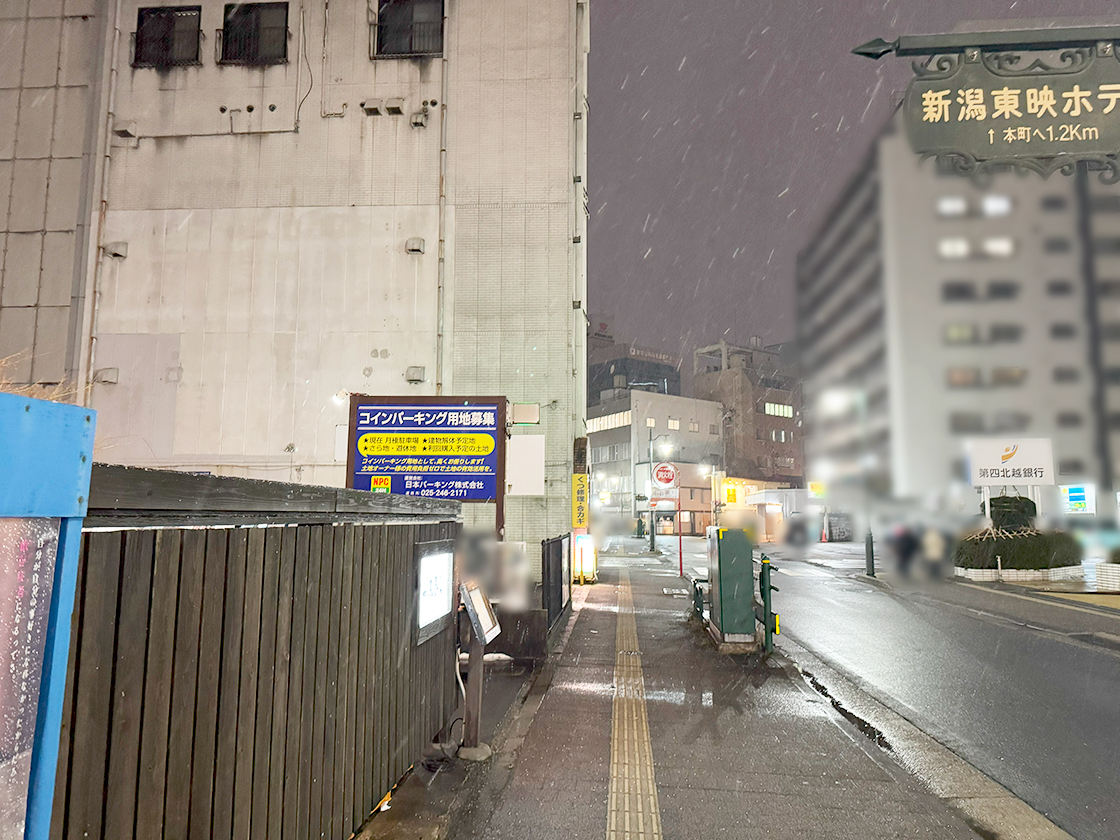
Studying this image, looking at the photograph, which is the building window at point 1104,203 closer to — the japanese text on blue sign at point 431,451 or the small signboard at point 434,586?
the japanese text on blue sign at point 431,451

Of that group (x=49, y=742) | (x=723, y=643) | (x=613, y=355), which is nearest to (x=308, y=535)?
(x=49, y=742)

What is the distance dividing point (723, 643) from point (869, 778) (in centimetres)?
424

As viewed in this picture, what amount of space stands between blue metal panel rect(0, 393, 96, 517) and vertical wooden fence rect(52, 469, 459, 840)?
17 centimetres

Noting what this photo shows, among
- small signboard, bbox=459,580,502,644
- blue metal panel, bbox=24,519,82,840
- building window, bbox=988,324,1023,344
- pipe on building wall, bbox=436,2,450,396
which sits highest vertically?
building window, bbox=988,324,1023,344

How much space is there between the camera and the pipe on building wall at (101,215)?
1672cm

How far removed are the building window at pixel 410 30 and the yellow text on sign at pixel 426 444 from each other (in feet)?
41.4

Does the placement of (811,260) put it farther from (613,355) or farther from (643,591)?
(643,591)

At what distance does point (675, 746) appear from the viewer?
5.46 metres

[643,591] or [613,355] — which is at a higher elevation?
[613,355]

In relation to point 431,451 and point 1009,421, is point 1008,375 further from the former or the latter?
point 431,451

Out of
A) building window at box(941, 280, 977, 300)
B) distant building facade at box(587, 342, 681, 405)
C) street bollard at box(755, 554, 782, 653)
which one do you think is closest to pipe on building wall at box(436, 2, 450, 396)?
street bollard at box(755, 554, 782, 653)

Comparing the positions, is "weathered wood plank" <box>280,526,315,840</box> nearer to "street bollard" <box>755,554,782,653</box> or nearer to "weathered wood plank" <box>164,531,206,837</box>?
"weathered wood plank" <box>164,531,206,837</box>

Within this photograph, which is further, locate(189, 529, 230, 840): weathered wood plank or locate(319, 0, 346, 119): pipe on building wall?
locate(319, 0, 346, 119): pipe on building wall

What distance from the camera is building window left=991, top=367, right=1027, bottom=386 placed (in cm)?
6662
